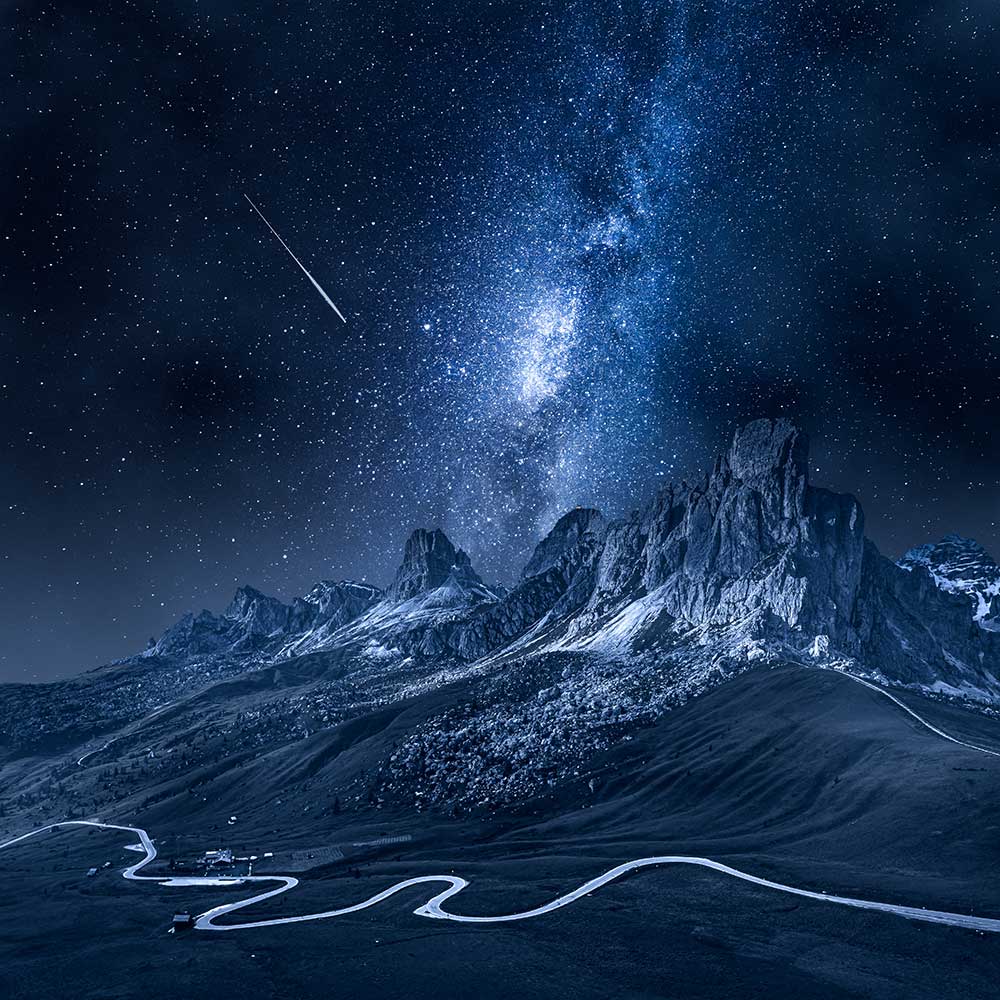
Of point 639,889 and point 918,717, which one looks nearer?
point 639,889

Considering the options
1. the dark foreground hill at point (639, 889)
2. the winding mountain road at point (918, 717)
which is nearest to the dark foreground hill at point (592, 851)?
the dark foreground hill at point (639, 889)

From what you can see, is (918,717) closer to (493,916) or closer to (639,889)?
(639,889)

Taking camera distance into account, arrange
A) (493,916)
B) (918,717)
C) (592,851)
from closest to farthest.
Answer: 1. (493,916)
2. (592,851)
3. (918,717)

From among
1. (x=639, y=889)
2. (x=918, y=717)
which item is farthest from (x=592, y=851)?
(x=918, y=717)

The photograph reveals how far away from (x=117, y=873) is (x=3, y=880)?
29.5m

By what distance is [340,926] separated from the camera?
71500 mm

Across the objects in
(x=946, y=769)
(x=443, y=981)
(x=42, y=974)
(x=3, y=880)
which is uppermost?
(x=946, y=769)

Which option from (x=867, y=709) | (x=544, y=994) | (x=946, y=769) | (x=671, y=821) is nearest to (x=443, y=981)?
(x=544, y=994)

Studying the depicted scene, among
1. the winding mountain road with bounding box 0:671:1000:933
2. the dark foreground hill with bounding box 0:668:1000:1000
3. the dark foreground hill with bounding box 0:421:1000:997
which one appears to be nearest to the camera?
the dark foreground hill with bounding box 0:668:1000:1000

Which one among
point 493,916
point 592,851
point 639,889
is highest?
point 639,889

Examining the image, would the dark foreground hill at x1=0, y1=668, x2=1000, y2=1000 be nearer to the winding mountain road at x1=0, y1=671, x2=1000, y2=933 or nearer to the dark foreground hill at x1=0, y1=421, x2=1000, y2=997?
the dark foreground hill at x1=0, y1=421, x2=1000, y2=997

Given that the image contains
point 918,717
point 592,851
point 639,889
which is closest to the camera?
point 639,889

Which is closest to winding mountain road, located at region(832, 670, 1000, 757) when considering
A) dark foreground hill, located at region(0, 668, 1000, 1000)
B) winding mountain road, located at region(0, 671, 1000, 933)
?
dark foreground hill, located at region(0, 668, 1000, 1000)

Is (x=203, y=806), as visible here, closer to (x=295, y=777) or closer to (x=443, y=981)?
(x=295, y=777)
